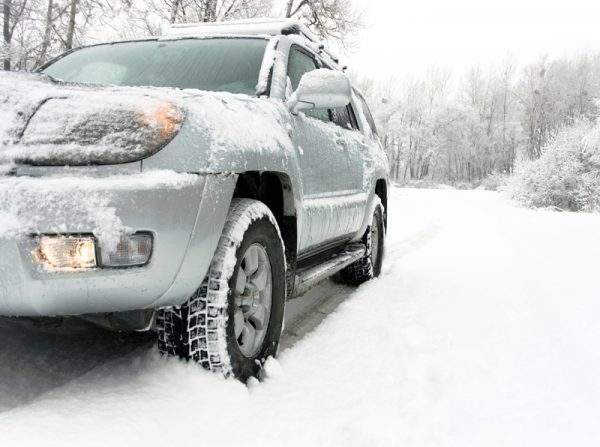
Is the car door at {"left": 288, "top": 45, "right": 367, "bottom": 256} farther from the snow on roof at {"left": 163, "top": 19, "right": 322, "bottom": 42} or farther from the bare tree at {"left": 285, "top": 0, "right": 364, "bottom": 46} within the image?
the bare tree at {"left": 285, "top": 0, "right": 364, "bottom": 46}

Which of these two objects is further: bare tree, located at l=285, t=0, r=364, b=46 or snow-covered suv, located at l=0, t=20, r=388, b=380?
bare tree, located at l=285, t=0, r=364, b=46

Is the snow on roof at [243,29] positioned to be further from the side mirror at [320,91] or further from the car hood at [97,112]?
the car hood at [97,112]

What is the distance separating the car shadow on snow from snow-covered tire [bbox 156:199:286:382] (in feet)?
1.12

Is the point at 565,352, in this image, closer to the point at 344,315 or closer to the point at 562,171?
the point at 344,315

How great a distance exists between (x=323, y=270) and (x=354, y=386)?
98cm

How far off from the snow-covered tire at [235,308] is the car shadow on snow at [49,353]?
0.34m

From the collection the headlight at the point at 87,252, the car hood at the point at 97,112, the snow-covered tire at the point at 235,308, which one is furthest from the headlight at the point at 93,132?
the snow-covered tire at the point at 235,308

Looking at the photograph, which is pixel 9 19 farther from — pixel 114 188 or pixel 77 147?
pixel 114 188

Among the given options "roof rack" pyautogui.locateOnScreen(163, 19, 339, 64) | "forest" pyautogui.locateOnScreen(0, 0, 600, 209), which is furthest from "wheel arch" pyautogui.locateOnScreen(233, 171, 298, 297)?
"forest" pyautogui.locateOnScreen(0, 0, 600, 209)

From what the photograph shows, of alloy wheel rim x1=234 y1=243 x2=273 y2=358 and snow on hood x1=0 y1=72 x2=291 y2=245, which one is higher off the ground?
snow on hood x1=0 y1=72 x2=291 y2=245

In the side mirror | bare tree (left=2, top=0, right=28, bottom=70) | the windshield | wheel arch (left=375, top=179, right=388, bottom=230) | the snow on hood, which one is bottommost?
wheel arch (left=375, top=179, right=388, bottom=230)

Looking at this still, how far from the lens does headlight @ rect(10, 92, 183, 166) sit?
1745mm

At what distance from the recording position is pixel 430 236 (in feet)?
30.3

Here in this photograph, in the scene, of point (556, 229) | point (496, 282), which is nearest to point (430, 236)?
point (556, 229)
